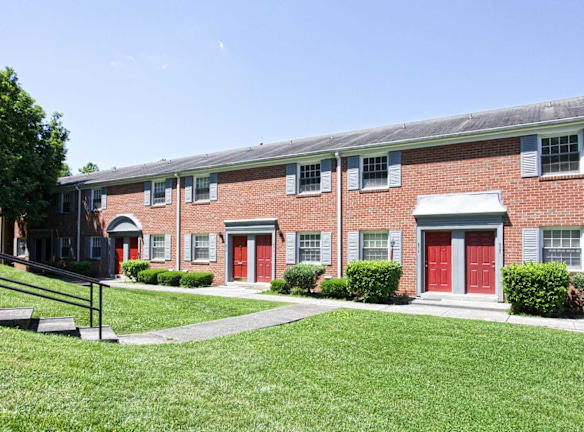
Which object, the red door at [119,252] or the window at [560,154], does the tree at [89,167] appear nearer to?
the red door at [119,252]

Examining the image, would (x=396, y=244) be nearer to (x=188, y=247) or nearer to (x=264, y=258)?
(x=264, y=258)

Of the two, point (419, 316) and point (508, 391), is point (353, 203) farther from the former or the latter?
point (508, 391)

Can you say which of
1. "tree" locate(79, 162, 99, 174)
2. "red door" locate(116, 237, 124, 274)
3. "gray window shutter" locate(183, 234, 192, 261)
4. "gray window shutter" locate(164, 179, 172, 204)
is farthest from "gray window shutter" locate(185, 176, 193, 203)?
"tree" locate(79, 162, 99, 174)

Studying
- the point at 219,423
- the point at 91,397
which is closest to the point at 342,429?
the point at 219,423

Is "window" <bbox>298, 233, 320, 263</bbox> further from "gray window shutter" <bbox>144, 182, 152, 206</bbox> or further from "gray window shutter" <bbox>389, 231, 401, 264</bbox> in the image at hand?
"gray window shutter" <bbox>144, 182, 152, 206</bbox>

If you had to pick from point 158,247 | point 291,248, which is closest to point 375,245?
point 291,248

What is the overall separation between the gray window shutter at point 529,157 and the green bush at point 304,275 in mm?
7134

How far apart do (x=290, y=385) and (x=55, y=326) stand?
3967 millimetres

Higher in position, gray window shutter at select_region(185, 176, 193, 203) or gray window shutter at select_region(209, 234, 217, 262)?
gray window shutter at select_region(185, 176, 193, 203)

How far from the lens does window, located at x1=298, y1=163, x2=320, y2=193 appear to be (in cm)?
1621

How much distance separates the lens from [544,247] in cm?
1206

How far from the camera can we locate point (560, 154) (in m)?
12.0

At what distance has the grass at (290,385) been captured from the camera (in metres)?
3.67

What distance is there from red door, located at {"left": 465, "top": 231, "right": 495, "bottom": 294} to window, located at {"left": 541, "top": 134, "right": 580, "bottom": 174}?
2478 mm
